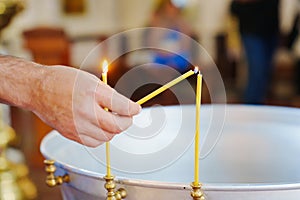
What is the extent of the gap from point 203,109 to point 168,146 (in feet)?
0.23

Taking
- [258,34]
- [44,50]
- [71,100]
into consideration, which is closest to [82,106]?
[71,100]

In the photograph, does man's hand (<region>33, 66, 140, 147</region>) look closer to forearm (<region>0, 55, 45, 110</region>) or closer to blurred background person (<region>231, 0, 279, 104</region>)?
forearm (<region>0, 55, 45, 110</region>)

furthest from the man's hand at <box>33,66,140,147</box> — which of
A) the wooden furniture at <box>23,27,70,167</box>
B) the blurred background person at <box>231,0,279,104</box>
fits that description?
the blurred background person at <box>231,0,279,104</box>

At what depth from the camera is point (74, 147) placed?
21.2 inches

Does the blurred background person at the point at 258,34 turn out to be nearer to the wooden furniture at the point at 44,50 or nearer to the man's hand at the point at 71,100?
the wooden furniture at the point at 44,50

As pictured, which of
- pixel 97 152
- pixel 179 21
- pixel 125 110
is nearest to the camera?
pixel 125 110

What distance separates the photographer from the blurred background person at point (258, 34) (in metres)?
2.45

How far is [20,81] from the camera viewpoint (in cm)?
42

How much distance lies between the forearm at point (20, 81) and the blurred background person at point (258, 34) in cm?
211

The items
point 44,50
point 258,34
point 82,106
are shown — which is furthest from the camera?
point 258,34

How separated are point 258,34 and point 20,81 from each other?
2.13 meters

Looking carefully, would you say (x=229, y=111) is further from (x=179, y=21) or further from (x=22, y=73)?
(x=179, y=21)

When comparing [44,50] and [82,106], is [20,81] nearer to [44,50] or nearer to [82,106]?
[82,106]

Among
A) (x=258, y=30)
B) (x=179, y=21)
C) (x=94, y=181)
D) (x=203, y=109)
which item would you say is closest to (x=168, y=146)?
(x=203, y=109)
